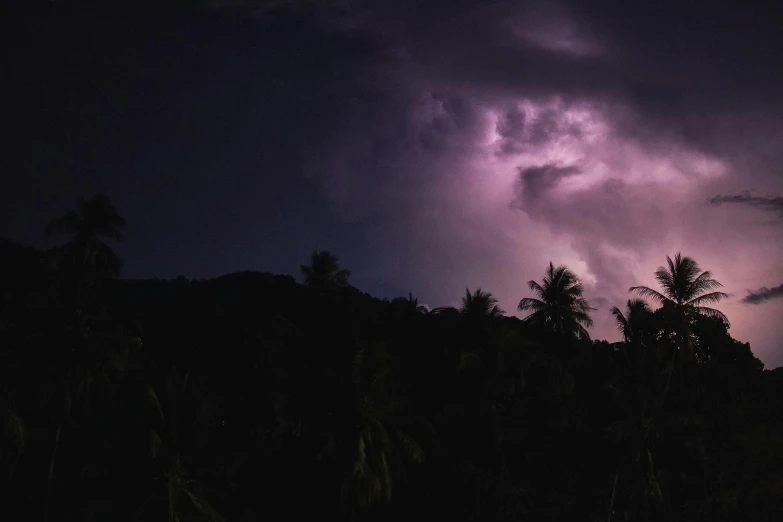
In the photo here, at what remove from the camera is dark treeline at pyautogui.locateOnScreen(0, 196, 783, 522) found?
81.8 feet

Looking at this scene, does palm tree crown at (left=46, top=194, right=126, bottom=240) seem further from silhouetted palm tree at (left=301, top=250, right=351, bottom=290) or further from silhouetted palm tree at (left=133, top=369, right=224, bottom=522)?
silhouetted palm tree at (left=301, top=250, right=351, bottom=290)

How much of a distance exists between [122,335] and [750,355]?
4384cm

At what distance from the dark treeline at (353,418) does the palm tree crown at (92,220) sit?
55 millimetres

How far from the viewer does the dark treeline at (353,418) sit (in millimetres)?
24922

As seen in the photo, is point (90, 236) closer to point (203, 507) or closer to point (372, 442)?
point (203, 507)

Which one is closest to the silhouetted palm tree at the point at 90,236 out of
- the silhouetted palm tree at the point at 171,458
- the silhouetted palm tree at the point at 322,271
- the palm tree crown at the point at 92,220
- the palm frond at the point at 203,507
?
the palm tree crown at the point at 92,220

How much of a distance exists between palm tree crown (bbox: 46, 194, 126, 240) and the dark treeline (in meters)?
0.05

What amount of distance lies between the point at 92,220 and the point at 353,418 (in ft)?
48.0

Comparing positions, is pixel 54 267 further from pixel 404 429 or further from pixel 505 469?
pixel 505 469

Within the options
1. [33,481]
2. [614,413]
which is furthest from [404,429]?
[33,481]

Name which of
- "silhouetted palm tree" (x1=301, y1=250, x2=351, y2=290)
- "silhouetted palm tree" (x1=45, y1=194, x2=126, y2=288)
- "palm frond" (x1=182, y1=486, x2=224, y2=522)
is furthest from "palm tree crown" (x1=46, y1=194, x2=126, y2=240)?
"silhouetted palm tree" (x1=301, y1=250, x2=351, y2=290)

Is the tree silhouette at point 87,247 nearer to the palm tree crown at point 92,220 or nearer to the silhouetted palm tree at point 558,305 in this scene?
the palm tree crown at point 92,220

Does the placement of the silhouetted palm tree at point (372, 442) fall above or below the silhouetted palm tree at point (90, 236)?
below

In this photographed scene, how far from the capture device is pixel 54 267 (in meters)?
23.9
